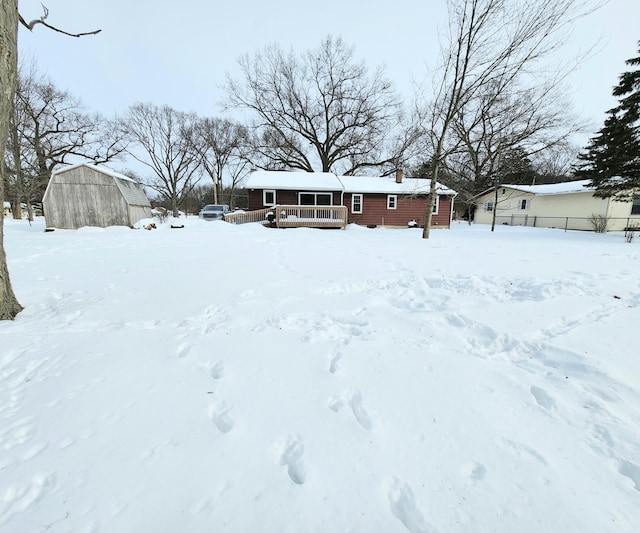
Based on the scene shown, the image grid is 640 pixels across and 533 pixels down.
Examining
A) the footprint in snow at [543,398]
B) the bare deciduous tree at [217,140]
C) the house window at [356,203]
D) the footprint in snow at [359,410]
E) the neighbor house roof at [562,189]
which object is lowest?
the footprint in snow at [359,410]

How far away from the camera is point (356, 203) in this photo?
20609mm

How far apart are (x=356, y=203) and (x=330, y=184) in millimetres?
2478

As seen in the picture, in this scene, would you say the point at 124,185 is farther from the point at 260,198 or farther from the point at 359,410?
the point at 359,410

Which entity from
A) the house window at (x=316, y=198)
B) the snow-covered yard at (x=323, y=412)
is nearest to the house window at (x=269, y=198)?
the house window at (x=316, y=198)

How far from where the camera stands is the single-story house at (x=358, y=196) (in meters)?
18.9

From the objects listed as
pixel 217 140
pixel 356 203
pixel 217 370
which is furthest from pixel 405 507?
pixel 217 140

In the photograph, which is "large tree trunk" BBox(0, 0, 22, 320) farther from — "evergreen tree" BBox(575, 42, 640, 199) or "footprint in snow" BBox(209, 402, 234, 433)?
"evergreen tree" BBox(575, 42, 640, 199)

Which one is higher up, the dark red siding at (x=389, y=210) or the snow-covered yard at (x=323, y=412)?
the dark red siding at (x=389, y=210)

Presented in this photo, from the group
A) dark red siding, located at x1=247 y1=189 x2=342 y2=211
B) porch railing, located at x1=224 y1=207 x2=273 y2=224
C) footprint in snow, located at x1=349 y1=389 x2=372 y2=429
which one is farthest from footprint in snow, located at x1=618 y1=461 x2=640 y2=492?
dark red siding, located at x1=247 y1=189 x2=342 y2=211

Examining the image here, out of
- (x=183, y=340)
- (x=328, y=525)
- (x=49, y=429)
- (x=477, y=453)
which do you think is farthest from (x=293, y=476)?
(x=183, y=340)

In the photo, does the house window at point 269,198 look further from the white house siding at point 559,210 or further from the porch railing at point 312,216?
the white house siding at point 559,210

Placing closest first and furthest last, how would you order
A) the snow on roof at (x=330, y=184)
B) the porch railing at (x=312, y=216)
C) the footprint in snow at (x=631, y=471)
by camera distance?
the footprint in snow at (x=631, y=471) < the porch railing at (x=312, y=216) < the snow on roof at (x=330, y=184)

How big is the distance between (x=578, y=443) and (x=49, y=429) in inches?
132

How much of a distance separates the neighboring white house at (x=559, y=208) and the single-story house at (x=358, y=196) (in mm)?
4590
